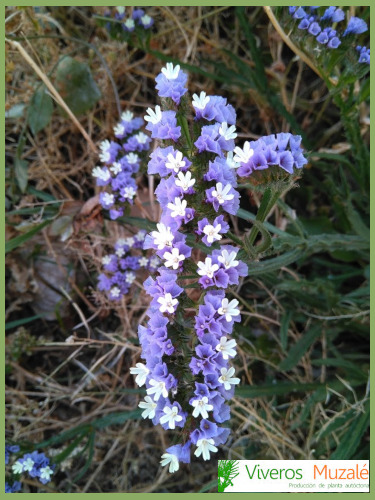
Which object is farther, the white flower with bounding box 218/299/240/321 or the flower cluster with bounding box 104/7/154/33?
the flower cluster with bounding box 104/7/154/33

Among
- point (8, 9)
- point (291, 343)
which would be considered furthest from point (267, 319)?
point (8, 9)

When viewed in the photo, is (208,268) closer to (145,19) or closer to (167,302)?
(167,302)

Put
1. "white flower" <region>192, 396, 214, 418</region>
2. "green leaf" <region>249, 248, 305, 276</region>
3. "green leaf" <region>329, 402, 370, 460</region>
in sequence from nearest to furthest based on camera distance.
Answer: "white flower" <region>192, 396, 214, 418</region> < "green leaf" <region>249, 248, 305, 276</region> < "green leaf" <region>329, 402, 370, 460</region>

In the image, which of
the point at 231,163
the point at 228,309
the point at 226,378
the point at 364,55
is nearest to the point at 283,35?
the point at 364,55

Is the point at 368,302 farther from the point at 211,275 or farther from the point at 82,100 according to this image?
the point at 82,100

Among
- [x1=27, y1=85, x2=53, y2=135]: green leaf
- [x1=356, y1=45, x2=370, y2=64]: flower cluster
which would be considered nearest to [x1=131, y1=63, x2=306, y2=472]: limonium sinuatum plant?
[x1=356, y1=45, x2=370, y2=64]: flower cluster

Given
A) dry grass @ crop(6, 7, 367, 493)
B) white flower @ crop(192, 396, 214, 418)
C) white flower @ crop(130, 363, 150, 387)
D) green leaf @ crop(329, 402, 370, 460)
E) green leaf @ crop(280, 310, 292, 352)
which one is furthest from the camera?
dry grass @ crop(6, 7, 367, 493)

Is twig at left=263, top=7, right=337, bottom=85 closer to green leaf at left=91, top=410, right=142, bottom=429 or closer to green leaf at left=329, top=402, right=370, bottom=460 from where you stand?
green leaf at left=329, top=402, right=370, bottom=460
